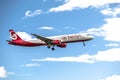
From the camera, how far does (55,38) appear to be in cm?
11662

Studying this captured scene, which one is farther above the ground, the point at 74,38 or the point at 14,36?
the point at 14,36

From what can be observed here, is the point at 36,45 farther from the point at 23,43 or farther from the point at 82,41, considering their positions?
the point at 82,41

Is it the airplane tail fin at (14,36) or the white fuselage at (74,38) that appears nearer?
the white fuselage at (74,38)

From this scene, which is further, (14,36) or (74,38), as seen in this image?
(14,36)

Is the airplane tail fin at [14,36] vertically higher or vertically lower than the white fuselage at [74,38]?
higher

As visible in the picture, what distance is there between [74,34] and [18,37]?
3227 centimetres

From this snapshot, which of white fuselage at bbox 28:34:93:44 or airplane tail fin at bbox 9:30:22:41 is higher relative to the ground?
airplane tail fin at bbox 9:30:22:41

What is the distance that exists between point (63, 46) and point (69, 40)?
12.9 feet

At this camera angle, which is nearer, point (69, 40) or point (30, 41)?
point (69, 40)

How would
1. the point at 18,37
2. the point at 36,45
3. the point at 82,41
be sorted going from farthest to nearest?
the point at 18,37, the point at 36,45, the point at 82,41

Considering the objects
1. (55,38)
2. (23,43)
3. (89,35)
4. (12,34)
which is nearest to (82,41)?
(89,35)

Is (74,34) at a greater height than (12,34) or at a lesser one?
lesser

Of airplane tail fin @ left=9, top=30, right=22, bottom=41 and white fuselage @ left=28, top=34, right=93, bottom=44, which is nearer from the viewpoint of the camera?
white fuselage @ left=28, top=34, right=93, bottom=44

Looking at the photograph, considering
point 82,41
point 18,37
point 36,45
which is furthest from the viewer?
point 18,37
